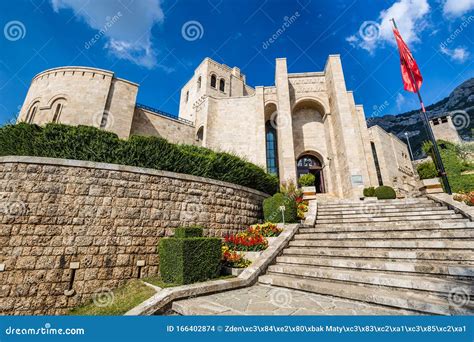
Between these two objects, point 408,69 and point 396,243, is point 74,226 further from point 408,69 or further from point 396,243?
point 408,69

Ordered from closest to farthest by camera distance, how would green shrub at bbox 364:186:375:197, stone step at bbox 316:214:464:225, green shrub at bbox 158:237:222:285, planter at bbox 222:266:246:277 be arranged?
green shrub at bbox 158:237:222:285
planter at bbox 222:266:246:277
stone step at bbox 316:214:464:225
green shrub at bbox 364:186:375:197

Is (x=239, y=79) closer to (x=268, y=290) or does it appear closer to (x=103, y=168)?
(x=103, y=168)

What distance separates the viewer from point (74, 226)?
526cm

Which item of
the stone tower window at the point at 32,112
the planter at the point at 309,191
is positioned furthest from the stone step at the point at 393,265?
the stone tower window at the point at 32,112

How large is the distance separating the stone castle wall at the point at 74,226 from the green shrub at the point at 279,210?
11.7 ft

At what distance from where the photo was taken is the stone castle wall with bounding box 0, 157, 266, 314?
4707 millimetres

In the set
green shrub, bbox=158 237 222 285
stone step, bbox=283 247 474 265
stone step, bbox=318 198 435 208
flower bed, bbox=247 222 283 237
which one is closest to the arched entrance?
stone step, bbox=318 198 435 208

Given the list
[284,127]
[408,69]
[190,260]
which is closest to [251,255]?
[190,260]

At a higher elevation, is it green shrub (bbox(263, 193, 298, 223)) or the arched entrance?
the arched entrance

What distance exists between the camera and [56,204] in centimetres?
524

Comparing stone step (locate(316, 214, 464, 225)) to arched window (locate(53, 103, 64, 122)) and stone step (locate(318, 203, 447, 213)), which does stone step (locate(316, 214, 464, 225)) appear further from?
arched window (locate(53, 103, 64, 122))

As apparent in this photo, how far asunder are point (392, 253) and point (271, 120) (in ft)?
57.3

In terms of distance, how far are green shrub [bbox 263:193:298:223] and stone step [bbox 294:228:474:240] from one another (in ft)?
4.63

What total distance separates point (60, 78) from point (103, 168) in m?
13.5
